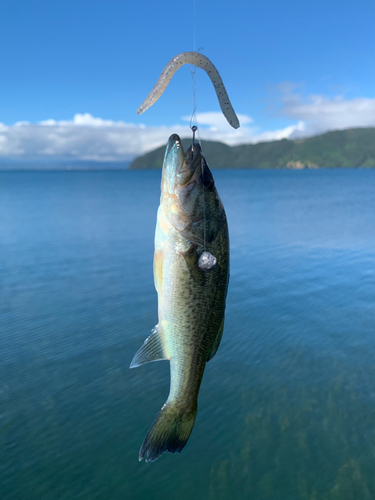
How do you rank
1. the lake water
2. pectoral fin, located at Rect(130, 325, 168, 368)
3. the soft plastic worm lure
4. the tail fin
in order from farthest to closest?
the lake water < pectoral fin, located at Rect(130, 325, 168, 368) < the tail fin < the soft plastic worm lure

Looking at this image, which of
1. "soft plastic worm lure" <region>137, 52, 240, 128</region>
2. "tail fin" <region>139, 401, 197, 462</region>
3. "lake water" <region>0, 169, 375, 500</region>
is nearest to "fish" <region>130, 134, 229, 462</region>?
"tail fin" <region>139, 401, 197, 462</region>

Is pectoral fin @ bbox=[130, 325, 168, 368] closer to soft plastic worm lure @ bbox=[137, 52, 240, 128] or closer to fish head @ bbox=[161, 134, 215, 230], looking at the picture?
fish head @ bbox=[161, 134, 215, 230]

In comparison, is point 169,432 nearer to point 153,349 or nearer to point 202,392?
point 153,349

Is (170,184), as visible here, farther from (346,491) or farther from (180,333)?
(346,491)

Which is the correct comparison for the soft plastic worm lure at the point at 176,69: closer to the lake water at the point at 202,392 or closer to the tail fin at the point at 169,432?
the tail fin at the point at 169,432

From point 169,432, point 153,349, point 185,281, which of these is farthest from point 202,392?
point 185,281

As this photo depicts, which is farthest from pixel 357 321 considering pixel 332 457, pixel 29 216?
pixel 29 216

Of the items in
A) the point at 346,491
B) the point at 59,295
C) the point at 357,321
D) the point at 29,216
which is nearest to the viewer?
the point at 346,491
